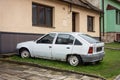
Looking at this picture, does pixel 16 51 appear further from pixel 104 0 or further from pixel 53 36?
pixel 104 0

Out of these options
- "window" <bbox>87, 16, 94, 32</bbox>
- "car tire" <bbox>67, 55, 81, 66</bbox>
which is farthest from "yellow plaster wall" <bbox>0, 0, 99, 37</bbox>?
"car tire" <bbox>67, 55, 81, 66</bbox>

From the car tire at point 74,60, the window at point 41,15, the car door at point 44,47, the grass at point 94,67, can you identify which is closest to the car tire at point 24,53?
the grass at point 94,67

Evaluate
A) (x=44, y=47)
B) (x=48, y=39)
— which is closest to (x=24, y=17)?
(x=48, y=39)

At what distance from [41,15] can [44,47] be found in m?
5.82

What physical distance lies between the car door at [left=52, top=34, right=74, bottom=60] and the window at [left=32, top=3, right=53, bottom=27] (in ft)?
16.1

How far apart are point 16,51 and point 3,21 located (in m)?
1.78

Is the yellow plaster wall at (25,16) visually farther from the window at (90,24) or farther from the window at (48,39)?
the window at (90,24)

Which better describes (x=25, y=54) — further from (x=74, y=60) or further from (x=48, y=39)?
(x=74, y=60)

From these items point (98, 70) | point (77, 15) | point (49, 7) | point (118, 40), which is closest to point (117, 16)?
point (118, 40)

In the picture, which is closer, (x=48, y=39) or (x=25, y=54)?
(x=48, y=39)

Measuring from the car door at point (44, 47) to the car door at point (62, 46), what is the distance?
0.27 m

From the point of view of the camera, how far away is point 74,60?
12.6 m

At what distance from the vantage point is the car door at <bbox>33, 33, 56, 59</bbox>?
1325 centimetres

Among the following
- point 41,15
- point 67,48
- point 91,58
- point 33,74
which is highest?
point 41,15
